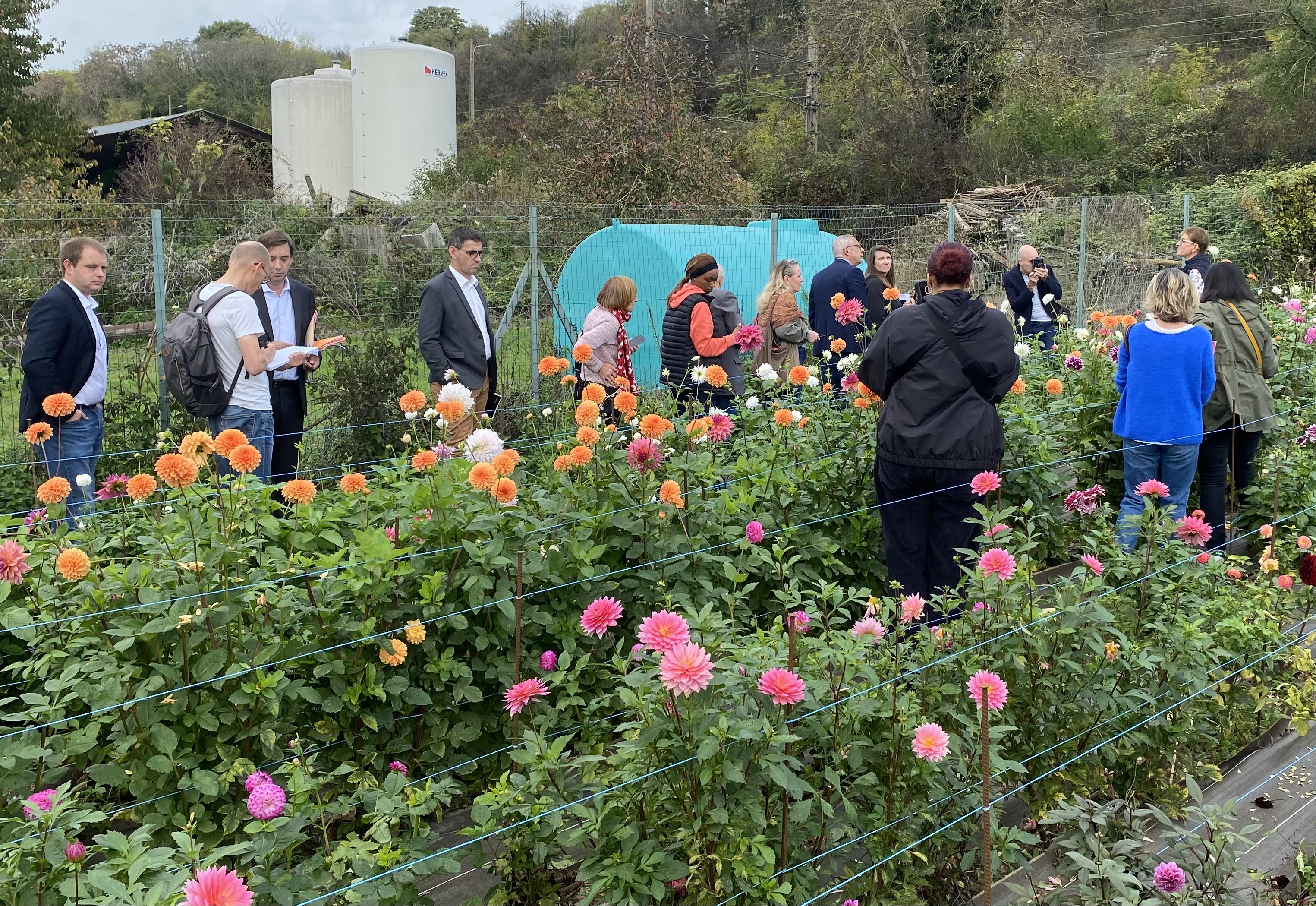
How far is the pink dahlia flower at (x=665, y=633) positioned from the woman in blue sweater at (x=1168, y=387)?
332 centimetres

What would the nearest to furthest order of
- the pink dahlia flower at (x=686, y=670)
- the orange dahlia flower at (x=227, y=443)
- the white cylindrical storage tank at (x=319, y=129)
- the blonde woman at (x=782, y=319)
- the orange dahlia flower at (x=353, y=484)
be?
the pink dahlia flower at (x=686, y=670) → the orange dahlia flower at (x=227, y=443) → the orange dahlia flower at (x=353, y=484) → the blonde woman at (x=782, y=319) → the white cylindrical storage tank at (x=319, y=129)

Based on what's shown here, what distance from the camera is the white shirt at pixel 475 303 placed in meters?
5.95

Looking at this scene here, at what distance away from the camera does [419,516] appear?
312 centimetres

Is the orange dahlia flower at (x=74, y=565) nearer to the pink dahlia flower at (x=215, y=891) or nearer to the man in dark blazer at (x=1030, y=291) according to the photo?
the pink dahlia flower at (x=215, y=891)

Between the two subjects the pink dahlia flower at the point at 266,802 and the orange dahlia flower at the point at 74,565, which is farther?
the orange dahlia flower at the point at 74,565

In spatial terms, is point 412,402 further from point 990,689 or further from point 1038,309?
point 1038,309

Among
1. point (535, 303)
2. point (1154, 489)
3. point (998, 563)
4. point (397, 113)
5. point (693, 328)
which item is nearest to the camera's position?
point (998, 563)

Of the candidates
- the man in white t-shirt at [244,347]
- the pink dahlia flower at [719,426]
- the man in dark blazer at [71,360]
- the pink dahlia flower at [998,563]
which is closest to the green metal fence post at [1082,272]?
the pink dahlia flower at [719,426]

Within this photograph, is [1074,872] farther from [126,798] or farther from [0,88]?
[0,88]

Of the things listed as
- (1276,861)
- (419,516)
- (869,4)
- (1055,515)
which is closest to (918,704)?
(1276,861)

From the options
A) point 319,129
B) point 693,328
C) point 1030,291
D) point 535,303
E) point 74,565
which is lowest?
point 74,565

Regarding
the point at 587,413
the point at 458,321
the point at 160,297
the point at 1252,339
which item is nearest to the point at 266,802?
the point at 587,413

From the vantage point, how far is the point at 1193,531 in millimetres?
3441

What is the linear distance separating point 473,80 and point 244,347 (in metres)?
46.3
